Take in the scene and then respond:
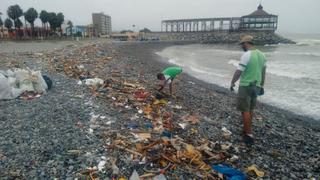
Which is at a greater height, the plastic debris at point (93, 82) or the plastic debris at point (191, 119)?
the plastic debris at point (93, 82)

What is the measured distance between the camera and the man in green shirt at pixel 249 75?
521 centimetres

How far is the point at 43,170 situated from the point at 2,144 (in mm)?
1373

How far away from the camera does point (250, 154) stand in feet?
16.8

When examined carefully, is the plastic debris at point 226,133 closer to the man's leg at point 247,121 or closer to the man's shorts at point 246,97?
the man's leg at point 247,121

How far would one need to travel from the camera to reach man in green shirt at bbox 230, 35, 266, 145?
5.21 m

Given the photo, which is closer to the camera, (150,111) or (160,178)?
(160,178)

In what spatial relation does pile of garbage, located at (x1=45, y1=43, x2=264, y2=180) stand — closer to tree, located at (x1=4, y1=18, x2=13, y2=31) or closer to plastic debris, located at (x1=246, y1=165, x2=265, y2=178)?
plastic debris, located at (x1=246, y1=165, x2=265, y2=178)

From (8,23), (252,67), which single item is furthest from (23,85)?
(8,23)

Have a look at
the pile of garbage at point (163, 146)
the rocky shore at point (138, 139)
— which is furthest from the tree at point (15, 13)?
the pile of garbage at point (163, 146)

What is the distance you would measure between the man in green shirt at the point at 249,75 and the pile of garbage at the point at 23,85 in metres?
6.25

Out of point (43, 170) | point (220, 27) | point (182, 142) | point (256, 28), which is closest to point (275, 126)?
point (182, 142)

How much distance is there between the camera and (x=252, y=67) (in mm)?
5242

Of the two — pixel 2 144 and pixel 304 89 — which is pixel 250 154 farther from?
pixel 304 89

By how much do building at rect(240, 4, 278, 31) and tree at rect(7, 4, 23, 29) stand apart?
6859 cm
